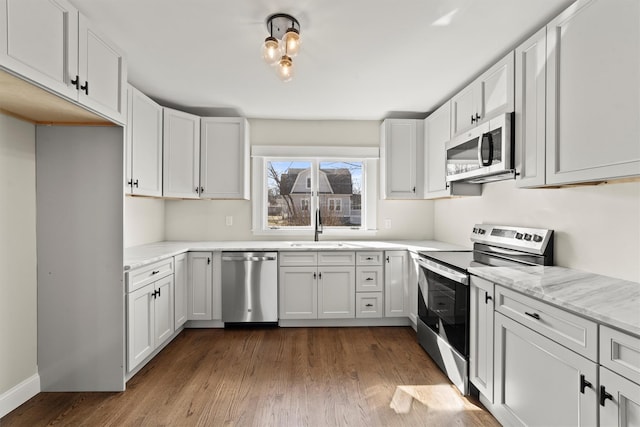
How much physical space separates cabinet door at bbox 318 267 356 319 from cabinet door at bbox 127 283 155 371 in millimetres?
1579

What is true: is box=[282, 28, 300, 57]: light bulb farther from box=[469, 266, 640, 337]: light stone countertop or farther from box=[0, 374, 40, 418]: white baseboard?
box=[0, 374, 40, 418]: white baseboard

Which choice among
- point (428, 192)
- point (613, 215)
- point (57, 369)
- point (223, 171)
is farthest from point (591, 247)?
point (57, 369)

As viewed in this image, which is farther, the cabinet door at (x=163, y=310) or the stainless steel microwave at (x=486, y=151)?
the cabinet door at (x=163, y=310)

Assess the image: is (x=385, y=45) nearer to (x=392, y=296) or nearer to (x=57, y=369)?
(x=392, y=296)

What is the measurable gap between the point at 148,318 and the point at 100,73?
180cm

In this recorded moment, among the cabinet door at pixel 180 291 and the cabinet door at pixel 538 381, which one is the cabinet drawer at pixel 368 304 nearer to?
the cabinet door at pixel 538 381

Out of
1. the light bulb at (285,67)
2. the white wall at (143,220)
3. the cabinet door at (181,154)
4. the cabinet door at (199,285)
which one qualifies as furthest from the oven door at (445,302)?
the white wall at (143,220)

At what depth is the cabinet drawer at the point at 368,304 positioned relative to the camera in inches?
130

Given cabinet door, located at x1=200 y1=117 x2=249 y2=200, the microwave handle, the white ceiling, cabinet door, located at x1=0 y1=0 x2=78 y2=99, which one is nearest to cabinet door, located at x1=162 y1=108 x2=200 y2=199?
cabinet door, located at x1=200 y1=117 x2=249 y2=200

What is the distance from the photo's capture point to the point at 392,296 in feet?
10.9

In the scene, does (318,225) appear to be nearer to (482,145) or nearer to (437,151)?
(437,151)

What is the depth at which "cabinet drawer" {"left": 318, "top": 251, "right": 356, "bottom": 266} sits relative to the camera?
3.29 meters

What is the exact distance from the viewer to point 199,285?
10.6ft

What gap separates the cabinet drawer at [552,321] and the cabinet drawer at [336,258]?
1.66 m
